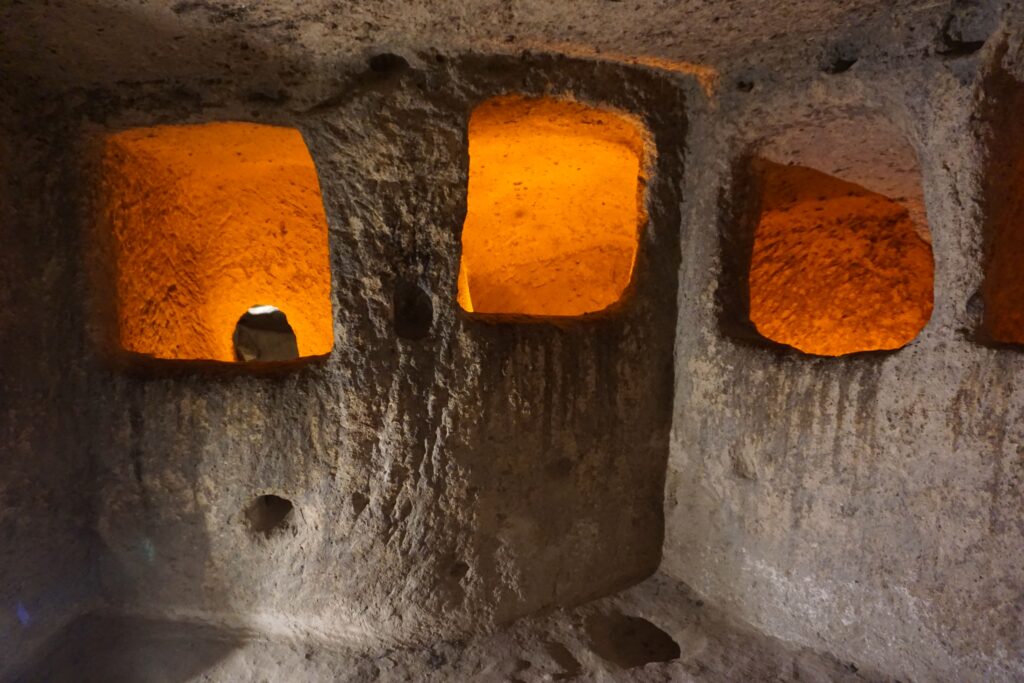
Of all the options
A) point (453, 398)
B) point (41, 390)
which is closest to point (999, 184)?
point (453, 398)

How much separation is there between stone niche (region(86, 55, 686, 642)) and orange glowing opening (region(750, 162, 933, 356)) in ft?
3.41

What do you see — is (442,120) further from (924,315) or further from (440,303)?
(924,315)

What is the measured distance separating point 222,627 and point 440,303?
1496 mm

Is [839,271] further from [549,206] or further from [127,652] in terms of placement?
[127,652]

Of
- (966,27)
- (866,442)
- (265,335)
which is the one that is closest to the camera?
(966,27)

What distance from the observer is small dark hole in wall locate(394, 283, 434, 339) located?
238 cm

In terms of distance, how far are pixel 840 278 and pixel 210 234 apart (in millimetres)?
3230

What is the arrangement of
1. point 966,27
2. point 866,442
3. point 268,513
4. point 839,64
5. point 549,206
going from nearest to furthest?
point 966,27 < point 866,442 < point 839,64 < point 268,513 < point 549,206

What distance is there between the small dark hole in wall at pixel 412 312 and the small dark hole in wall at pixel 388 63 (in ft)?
2.53

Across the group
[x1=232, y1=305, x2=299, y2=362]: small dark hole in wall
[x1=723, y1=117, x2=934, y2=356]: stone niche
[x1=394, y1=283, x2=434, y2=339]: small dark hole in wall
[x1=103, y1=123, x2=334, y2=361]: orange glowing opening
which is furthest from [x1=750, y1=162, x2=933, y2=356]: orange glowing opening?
[x1=232, y1=305, x2=299, y2=362]: small dark hole in wall

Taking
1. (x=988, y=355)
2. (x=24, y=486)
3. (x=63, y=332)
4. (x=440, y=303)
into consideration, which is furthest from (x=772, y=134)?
(x=24, y=486)

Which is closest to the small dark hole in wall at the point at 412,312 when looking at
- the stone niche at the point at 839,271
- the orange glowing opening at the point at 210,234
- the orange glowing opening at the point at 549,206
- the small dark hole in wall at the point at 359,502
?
the small dark hole in wall at the point at 359,502

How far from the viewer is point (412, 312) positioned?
7.93 ft

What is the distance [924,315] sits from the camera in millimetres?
3207
